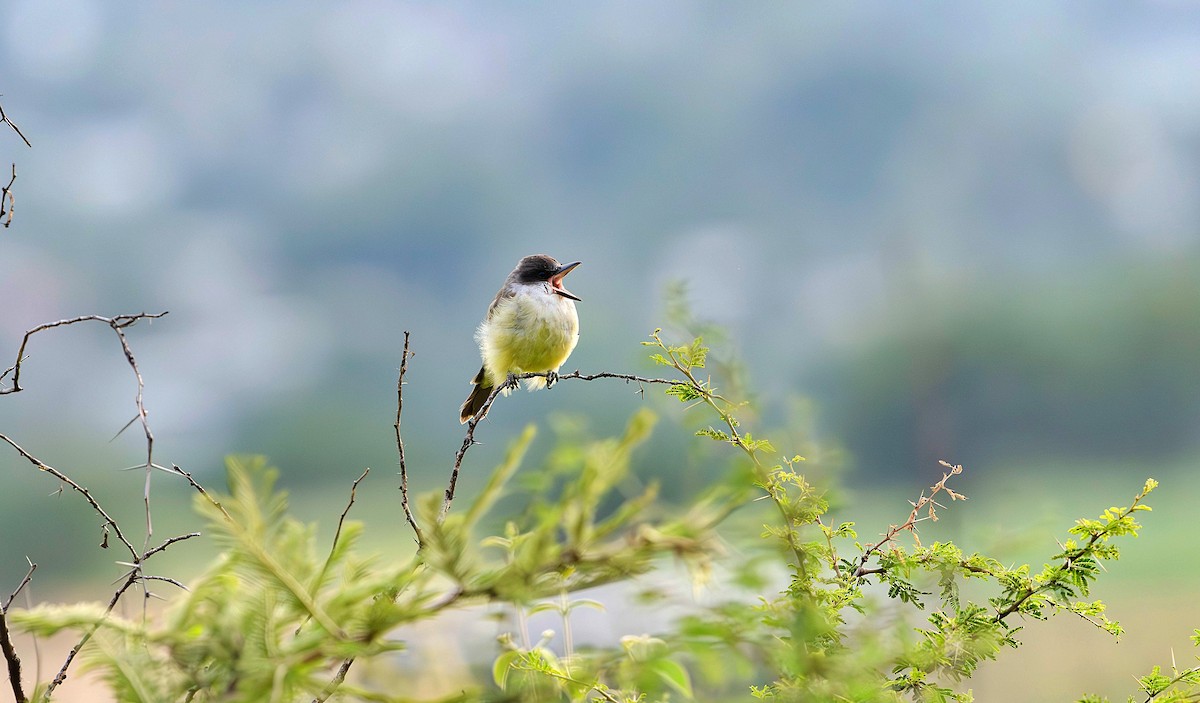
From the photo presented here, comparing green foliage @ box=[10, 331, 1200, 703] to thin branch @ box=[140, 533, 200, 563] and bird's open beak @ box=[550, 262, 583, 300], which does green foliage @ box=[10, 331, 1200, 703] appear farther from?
bird's open beak @ box=[550, 262, 583, 300]

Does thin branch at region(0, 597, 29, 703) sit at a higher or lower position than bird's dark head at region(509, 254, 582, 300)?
lower

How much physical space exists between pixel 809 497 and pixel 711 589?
1.47 feet

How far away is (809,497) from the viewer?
0.79 m

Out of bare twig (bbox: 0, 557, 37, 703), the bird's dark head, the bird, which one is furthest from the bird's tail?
bare twig (bbox: 0, 557, 37, 703)

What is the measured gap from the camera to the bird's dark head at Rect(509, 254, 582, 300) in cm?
305

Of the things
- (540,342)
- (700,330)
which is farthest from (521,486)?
(540,342)

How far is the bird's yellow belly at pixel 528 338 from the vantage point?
281 centimetres

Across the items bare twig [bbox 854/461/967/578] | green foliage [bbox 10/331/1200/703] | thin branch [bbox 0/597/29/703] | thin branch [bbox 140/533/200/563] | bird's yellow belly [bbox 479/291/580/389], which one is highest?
bird's yellow belly [bbox 479/291/580/389]

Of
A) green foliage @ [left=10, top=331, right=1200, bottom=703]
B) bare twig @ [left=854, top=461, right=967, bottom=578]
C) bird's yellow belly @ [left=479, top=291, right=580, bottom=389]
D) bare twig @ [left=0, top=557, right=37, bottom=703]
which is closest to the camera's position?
green foliage @ [left=10, top=331, right=1200, bottom=703]

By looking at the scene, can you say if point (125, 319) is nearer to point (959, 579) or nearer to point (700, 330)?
point (700, 330)

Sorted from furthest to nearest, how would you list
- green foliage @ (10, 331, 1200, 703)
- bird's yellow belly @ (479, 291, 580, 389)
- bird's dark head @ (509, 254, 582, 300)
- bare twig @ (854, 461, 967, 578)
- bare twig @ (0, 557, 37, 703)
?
bird's dark head @ (509, 254, 582, 300) < bird's yellow belly @ (479, 291, 580, 389) < bare twig @ (854, 461, 967, 578) < bare twig @ (0, 557, 37, 703) < green foliage @ (10, 331, 1200, 703)

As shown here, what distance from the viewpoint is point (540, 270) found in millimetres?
3137

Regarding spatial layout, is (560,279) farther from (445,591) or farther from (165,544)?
(445,591)

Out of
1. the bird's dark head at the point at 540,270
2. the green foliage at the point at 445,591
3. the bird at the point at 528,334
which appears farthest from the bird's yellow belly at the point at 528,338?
the green foliage at the point at 445,591
